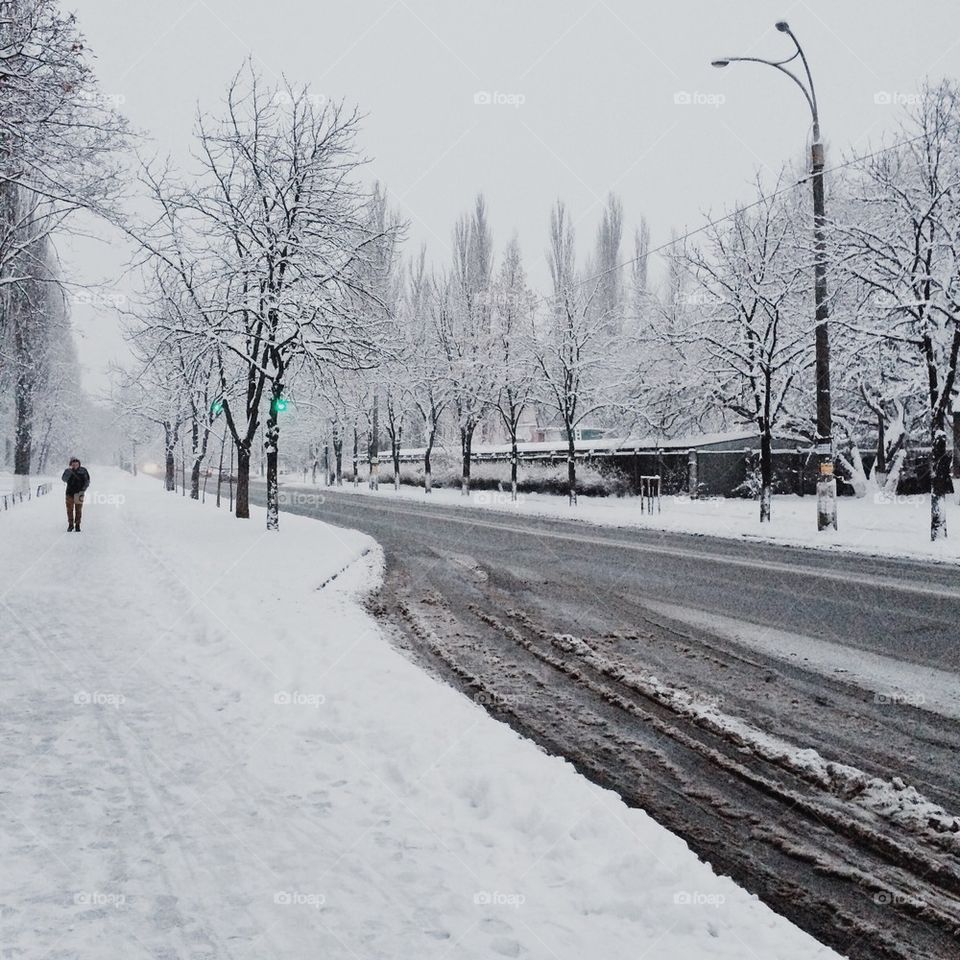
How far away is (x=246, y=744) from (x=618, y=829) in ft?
7.98

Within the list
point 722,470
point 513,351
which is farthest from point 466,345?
point 722,470

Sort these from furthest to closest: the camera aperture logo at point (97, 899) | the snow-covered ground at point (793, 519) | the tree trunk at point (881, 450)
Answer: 1. the tree trunk at point (881, 450)
2. the snow-covered ground at point (793, 519)
3. the camera aperture logo at point (97, 899)

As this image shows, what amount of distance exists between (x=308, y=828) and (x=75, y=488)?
51.8 ft

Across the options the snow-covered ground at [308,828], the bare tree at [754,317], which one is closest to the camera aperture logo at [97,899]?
the snow-covered ground at [308,828]

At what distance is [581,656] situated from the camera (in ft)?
21.6

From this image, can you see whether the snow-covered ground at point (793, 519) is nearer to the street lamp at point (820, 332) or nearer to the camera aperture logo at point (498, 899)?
the street lamp at point (820, 332)

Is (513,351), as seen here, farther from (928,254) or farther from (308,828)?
(308,828)

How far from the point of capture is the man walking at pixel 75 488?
16484mm

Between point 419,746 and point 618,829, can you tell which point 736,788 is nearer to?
point 618,829

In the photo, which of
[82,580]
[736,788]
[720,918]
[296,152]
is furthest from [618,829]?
[296,152]

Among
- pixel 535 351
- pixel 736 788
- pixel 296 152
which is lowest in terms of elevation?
pixel 736 788

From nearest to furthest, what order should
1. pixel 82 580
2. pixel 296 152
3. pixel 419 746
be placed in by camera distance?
pixel 419 746, pixel 82 580, pixel 296 152

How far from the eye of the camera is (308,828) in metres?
3.50

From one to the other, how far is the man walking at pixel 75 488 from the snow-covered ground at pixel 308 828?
11014 millimetres
